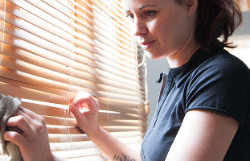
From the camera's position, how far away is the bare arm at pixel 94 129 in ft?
3.88

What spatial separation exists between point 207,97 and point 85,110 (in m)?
0.51

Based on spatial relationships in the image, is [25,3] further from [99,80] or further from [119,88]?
[119,88]

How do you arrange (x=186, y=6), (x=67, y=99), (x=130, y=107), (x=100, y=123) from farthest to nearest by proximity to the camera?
(x=130, y=107) → (x=100, y=123) → (x=67, y=99) → (x=186, y=6)

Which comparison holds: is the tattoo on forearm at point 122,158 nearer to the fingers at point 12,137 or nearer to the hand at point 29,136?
the hand at point 29,136

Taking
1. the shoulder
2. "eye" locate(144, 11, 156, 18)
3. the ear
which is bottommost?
the shoulder

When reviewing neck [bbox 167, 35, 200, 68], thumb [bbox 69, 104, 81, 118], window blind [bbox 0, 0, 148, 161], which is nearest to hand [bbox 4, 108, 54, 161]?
window blind [bbox 0, 0, 148, 161]

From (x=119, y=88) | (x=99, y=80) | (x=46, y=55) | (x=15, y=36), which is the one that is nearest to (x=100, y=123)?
(x=99, y=80)

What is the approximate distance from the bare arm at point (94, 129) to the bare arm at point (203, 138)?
0.44 metres

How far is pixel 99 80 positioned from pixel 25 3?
50cm

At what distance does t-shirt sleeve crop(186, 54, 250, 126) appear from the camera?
2.74 ft

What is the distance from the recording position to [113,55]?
5.18 feet

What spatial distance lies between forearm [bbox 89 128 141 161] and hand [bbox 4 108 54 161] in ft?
1.26

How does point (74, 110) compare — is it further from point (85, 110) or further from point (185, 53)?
point (185, 53)

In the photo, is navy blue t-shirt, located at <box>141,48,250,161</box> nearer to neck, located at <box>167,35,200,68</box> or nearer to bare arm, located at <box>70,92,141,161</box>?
neck, located at <box>167,35,200,68</box>
